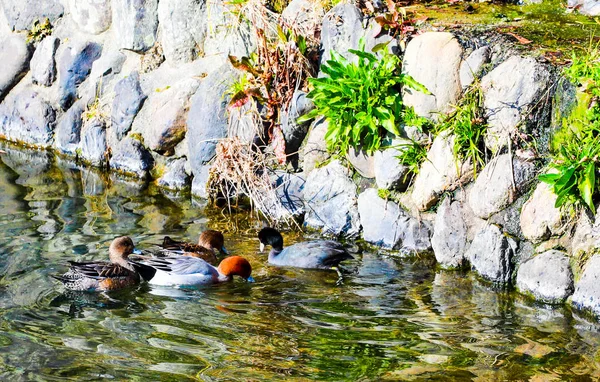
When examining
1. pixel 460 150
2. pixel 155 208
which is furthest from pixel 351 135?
pixel 155 208

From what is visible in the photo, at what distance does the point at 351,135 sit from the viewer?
367 inches

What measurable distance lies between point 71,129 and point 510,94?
7.02 metres

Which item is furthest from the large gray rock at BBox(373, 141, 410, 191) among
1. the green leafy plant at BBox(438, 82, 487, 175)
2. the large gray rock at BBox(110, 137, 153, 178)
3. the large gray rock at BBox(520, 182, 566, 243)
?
the large gray rock at BBox(110, 137, 153, 178)

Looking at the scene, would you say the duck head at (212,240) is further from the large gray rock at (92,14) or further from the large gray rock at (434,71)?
the large gray rock at (92,14)

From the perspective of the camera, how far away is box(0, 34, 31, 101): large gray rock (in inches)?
555

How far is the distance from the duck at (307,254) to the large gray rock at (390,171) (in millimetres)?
863

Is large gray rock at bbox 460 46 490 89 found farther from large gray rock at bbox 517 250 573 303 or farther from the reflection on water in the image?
large gray rock at bbox 517 250 573 303

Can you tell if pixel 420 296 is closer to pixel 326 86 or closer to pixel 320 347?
pixel 320 347

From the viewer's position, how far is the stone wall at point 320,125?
26.0ft

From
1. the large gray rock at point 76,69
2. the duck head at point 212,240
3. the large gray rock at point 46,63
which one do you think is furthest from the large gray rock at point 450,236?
the large gray rock at point 46,63

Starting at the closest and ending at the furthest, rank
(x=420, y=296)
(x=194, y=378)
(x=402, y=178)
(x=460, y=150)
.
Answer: (x=194, y=378) → (x=420, y=296) → (x=460, y=150) → (x=402, y=178)

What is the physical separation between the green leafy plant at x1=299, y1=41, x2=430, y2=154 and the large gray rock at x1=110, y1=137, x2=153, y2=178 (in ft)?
11.1

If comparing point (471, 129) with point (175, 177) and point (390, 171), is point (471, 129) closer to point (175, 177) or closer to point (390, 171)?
point (390, 171)

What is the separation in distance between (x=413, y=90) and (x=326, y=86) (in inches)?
35.2
